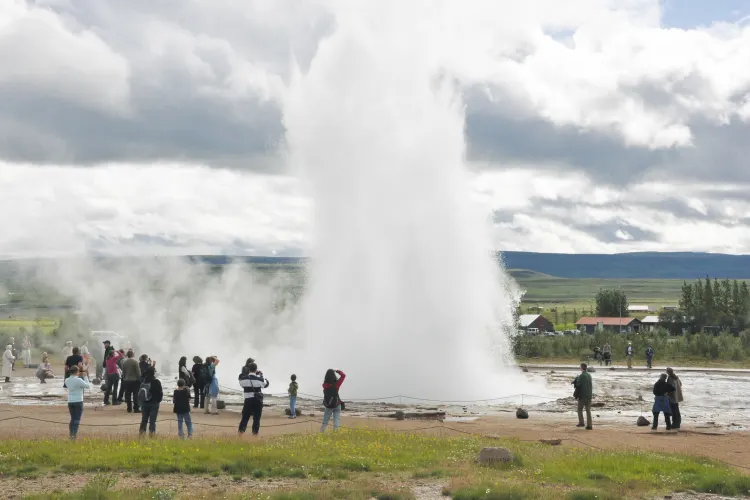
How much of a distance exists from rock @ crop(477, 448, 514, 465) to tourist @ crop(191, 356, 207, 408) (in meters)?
8.89

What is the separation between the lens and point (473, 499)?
36.3 ft

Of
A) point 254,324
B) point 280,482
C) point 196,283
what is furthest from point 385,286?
point 196,283

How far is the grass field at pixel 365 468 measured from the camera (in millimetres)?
11384

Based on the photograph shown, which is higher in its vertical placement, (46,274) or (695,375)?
(46,274)

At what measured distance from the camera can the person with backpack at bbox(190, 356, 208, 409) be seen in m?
20.9

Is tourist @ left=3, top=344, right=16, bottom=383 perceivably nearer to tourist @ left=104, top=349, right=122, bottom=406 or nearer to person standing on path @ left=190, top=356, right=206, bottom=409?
tourist @ left=104, top=349, right=122, bottom=406

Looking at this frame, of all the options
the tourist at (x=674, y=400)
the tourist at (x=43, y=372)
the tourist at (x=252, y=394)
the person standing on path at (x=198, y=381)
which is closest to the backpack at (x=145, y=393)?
the tourist at (x=252, y=394)

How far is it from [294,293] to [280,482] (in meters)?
48.0

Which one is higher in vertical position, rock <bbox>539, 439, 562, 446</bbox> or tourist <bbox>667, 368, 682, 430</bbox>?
tourist <bbox>667, 368, 682, 430</bbox>

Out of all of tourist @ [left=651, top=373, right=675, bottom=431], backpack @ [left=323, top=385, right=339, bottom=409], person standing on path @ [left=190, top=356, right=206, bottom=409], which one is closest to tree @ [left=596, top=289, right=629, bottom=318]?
tourist @ [left=651, top=373, right=675, bottom=431]

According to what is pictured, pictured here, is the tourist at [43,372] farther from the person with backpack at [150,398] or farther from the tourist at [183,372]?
the person with backpack at [150,398]

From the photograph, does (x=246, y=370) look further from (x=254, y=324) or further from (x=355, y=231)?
(x=254, y=324)

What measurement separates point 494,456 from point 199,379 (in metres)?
9.51

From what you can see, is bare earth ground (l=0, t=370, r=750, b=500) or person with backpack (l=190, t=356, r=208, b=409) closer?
bare earth ground (l=0, t=370, r=750, b=500)
